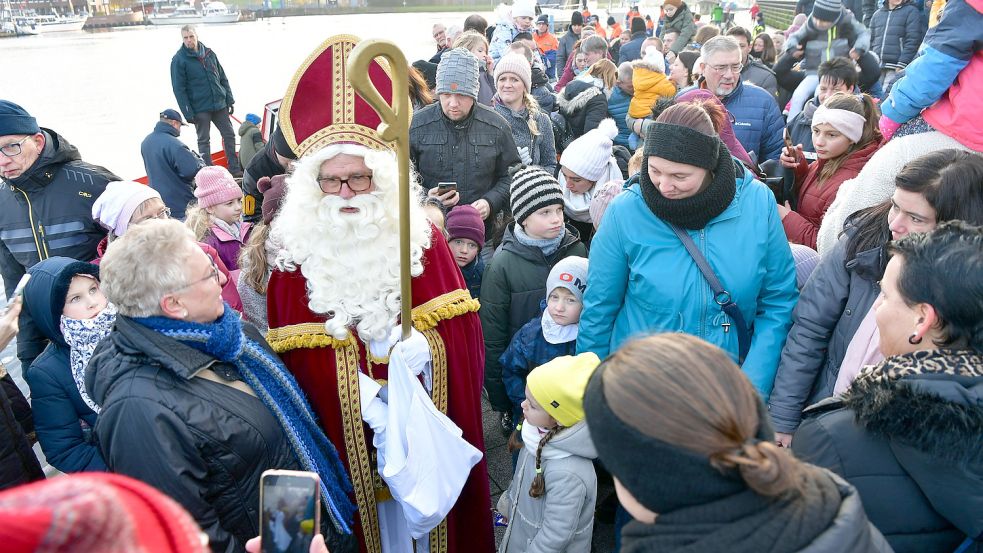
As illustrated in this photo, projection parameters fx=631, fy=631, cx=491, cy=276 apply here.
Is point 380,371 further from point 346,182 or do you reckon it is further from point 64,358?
point 64,358

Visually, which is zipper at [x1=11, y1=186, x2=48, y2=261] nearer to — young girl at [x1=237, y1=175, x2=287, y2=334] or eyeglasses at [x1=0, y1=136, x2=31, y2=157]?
eyeglasses at [x1=0, y1=136, x2=31, y2=157]

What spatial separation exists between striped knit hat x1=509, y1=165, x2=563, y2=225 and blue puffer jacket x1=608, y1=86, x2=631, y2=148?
3.10 meters

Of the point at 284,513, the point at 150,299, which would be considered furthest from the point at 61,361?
the point at 284,513

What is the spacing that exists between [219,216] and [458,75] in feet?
5.84

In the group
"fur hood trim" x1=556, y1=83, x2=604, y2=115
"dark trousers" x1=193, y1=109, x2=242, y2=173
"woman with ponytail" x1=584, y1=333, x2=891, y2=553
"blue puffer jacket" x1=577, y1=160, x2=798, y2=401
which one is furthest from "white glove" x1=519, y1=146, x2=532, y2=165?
"dark trousers" x1=193, y1=109, x2=242, y2=173

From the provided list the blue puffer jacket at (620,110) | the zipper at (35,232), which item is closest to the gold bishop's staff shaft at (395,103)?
the zipper at (35,232)

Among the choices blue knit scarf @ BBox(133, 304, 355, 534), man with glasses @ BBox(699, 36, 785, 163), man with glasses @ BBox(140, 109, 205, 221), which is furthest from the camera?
man with glasses @ BBox(140, 109, 205, 221)

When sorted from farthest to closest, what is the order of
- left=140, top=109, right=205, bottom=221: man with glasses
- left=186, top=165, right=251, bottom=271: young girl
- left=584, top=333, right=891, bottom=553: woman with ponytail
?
left=140, top=109, right=205, bottom=221: man with glasses < left=186, top=165, right=251, bottom=271: young girl < left=584, top=333, right=891, bottom=553: woman with ponytail

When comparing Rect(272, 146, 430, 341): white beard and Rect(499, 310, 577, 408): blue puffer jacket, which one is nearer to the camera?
Rect(272, 146, 430, 341): white beard

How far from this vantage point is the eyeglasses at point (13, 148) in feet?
11.1

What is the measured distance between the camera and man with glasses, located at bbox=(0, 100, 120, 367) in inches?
136

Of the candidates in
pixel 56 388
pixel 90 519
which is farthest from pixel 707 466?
pixel 56 388

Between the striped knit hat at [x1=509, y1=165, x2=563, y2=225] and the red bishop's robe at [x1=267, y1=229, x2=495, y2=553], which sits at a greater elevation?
the striped knit hat at [x1=509, y1=165, x2=563, y2=225]

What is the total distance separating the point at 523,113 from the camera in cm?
518
